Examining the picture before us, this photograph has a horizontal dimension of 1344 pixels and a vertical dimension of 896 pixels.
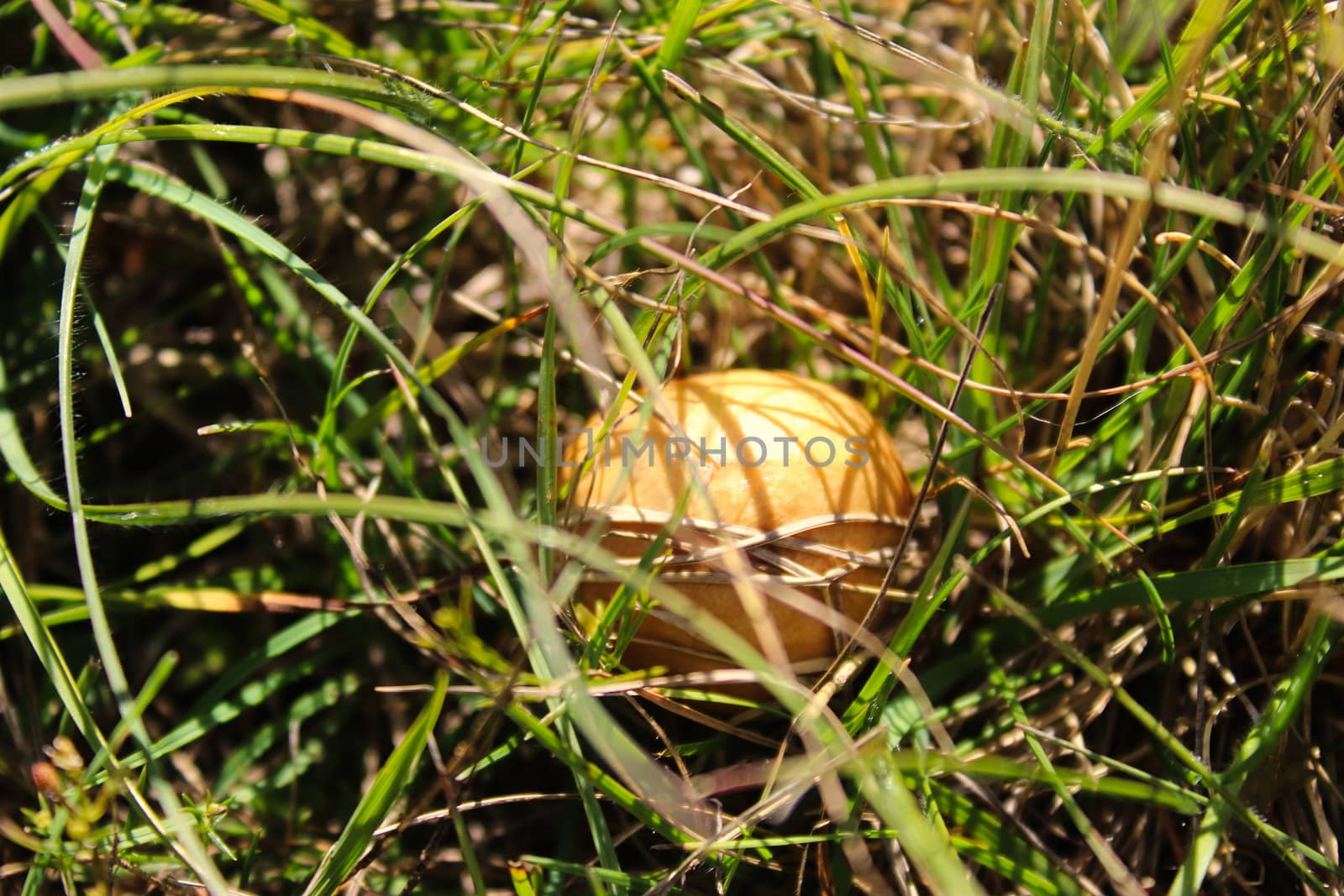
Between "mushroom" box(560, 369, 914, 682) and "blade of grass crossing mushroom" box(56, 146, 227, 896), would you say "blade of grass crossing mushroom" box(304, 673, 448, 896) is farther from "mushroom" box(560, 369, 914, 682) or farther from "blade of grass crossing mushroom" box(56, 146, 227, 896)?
"mushroom" box(560, 369, 914, 682)

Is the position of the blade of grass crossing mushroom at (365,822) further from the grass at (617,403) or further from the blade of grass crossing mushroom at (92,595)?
the blade of grass crossing mushroom at (92,595)

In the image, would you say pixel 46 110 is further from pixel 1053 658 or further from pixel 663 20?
pixel 1053 658

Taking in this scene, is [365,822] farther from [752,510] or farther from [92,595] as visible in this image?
[752,510]

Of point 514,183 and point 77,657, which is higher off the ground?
point 514,183

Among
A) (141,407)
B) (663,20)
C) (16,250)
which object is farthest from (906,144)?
(16,250)

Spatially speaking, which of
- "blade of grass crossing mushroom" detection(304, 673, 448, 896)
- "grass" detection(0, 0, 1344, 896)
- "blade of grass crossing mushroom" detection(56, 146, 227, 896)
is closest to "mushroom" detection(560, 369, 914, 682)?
"grass" detection(0, 0, 1344, 896)

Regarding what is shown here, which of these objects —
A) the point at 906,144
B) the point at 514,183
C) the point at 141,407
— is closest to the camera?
the point at 514,183
